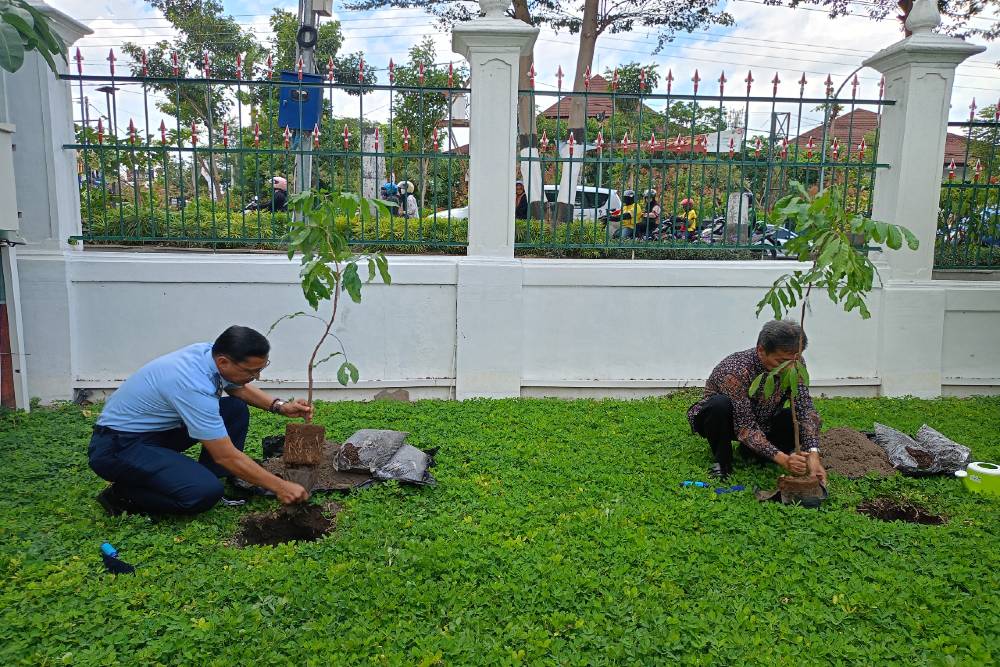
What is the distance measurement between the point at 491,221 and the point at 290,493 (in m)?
2.94

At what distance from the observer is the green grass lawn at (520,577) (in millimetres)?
2604

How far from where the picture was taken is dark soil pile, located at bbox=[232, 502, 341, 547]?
3.46 meters

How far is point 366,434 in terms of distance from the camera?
429 cm

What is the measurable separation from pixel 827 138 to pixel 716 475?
348 centimetres

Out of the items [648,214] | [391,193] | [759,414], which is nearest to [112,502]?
[391,193]

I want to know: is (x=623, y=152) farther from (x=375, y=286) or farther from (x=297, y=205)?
(x=297, y=205)

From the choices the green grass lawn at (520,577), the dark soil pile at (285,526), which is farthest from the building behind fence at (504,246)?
the dark soil pile at (285,526)

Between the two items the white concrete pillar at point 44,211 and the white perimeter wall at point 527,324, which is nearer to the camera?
the white concrete pillar at point 44,211

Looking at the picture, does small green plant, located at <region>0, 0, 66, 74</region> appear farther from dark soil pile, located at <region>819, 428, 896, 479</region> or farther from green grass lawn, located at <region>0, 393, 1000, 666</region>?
dark soil pile, located at <region>819, 428, 896, 479</region>

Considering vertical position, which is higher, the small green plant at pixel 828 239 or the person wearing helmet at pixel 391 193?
the person wearing helmet at pixel 391 193

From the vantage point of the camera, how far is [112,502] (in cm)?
364

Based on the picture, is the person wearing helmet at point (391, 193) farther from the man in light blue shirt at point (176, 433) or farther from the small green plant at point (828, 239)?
the small green plant at point (828, 239)

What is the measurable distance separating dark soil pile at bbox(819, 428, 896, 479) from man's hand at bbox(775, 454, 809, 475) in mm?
670

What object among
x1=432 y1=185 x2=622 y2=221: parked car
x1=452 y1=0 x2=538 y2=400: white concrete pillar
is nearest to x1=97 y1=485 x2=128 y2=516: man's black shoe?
x1=452 y1=0 x2=538 y2=400: white concrete pillar
